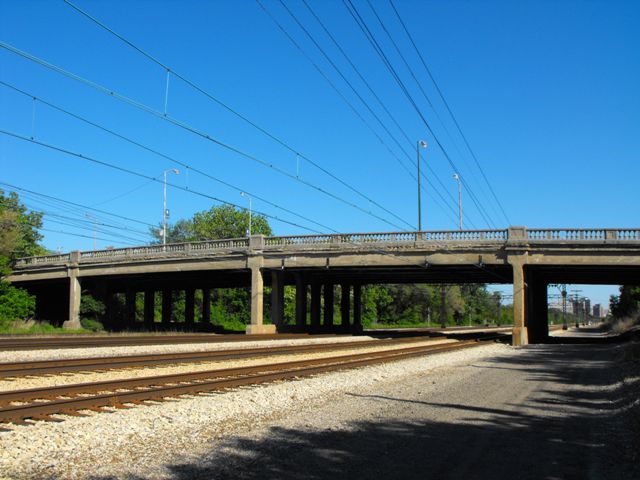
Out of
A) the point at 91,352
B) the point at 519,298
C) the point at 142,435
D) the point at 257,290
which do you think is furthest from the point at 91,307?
the point at 142,435

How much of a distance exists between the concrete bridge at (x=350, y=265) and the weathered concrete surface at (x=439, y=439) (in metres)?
23.3

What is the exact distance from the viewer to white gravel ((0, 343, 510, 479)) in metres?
6.71

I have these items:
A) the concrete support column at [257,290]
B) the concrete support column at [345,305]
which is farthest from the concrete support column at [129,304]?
the concrete support column at [257,290]

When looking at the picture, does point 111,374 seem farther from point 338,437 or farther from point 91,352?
point 338,437

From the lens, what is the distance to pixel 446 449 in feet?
26.0

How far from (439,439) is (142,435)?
4248mm

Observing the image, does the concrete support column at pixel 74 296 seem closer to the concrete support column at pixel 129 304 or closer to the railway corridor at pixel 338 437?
the concrete support column at pixel 129 304

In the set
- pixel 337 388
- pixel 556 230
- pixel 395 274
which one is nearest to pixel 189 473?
pixel 337 388

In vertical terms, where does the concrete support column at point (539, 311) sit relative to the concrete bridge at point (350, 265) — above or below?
below

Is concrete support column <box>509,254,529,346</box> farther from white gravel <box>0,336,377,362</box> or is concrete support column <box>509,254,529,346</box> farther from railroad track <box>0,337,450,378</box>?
railroad track <box>0,337,450,378</box>

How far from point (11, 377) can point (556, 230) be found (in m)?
31.5

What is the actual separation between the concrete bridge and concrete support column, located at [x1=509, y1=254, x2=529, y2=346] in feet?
0.21

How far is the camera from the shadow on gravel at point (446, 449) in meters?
6.82

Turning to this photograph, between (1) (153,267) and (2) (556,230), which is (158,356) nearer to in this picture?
(2) (556,230)
